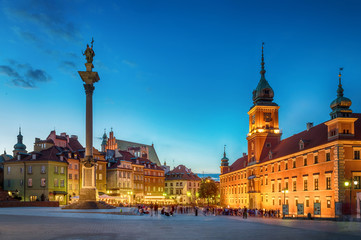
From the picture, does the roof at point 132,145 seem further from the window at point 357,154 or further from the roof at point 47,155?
the window at point 357,154

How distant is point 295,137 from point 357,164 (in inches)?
919

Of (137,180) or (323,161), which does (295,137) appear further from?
(137,180)

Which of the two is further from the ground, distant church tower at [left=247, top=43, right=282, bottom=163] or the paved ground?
distant church tower at [left=247, top=43, right=282, bottom=163]

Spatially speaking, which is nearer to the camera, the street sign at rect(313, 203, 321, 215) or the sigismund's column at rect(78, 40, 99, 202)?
the sigismund's column at rect(78, 40, 99, 202)

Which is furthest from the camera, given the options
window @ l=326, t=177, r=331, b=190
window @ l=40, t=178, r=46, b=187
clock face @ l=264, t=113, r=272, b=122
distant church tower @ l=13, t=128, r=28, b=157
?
distant church tower @ l=13, t=128, r=28, b=157

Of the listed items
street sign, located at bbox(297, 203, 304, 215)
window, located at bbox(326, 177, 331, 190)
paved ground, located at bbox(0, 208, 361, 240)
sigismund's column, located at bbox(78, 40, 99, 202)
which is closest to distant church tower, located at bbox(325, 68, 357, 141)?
window, located at bbox(326, 177, 331, 190)

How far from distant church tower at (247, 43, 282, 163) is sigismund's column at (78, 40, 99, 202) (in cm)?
4442

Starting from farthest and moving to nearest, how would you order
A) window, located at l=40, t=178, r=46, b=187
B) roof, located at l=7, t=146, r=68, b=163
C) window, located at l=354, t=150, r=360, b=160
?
1. roof, located at l=7, t=146, r=68, b=163
2. window, located at l=40, t=178, r=46, b=187
3. window, located at l=354, t=150, r=360, b=160

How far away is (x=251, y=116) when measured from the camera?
295 feet

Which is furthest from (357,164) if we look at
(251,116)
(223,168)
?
(223,168)

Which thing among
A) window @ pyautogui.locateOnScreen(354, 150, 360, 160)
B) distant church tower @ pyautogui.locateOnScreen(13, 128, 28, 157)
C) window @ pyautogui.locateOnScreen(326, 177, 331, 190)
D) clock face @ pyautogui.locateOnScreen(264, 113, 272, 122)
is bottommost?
window @ pyautogui.locateOnScreen(326, 177, 331, 190)

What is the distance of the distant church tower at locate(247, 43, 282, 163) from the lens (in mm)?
84500

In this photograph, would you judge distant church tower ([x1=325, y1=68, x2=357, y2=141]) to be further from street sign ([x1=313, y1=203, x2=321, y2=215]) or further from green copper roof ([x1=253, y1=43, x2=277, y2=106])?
green copper roof ([x1=253, y1=43, x2=277, y2=106])

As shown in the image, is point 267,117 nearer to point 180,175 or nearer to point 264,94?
point 264,94
